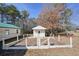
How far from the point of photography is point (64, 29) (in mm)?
3346

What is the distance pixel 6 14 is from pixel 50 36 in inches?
28.8

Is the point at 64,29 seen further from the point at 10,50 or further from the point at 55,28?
the point at 10,50

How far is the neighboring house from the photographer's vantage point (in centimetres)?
331

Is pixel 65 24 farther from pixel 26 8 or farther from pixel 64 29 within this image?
pixel 26 8

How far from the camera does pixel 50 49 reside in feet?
11.0

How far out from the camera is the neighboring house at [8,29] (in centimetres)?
331

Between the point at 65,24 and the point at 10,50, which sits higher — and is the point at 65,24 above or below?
above

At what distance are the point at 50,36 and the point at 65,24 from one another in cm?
29

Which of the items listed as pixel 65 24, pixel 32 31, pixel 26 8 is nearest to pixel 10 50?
pixel 32 31

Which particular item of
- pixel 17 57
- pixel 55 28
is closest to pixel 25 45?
pixel 17 57

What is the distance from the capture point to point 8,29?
3.34 meters

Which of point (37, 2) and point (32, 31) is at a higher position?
point (37, 2)

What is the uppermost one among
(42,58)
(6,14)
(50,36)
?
(6,14)

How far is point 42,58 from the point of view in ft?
10.9
